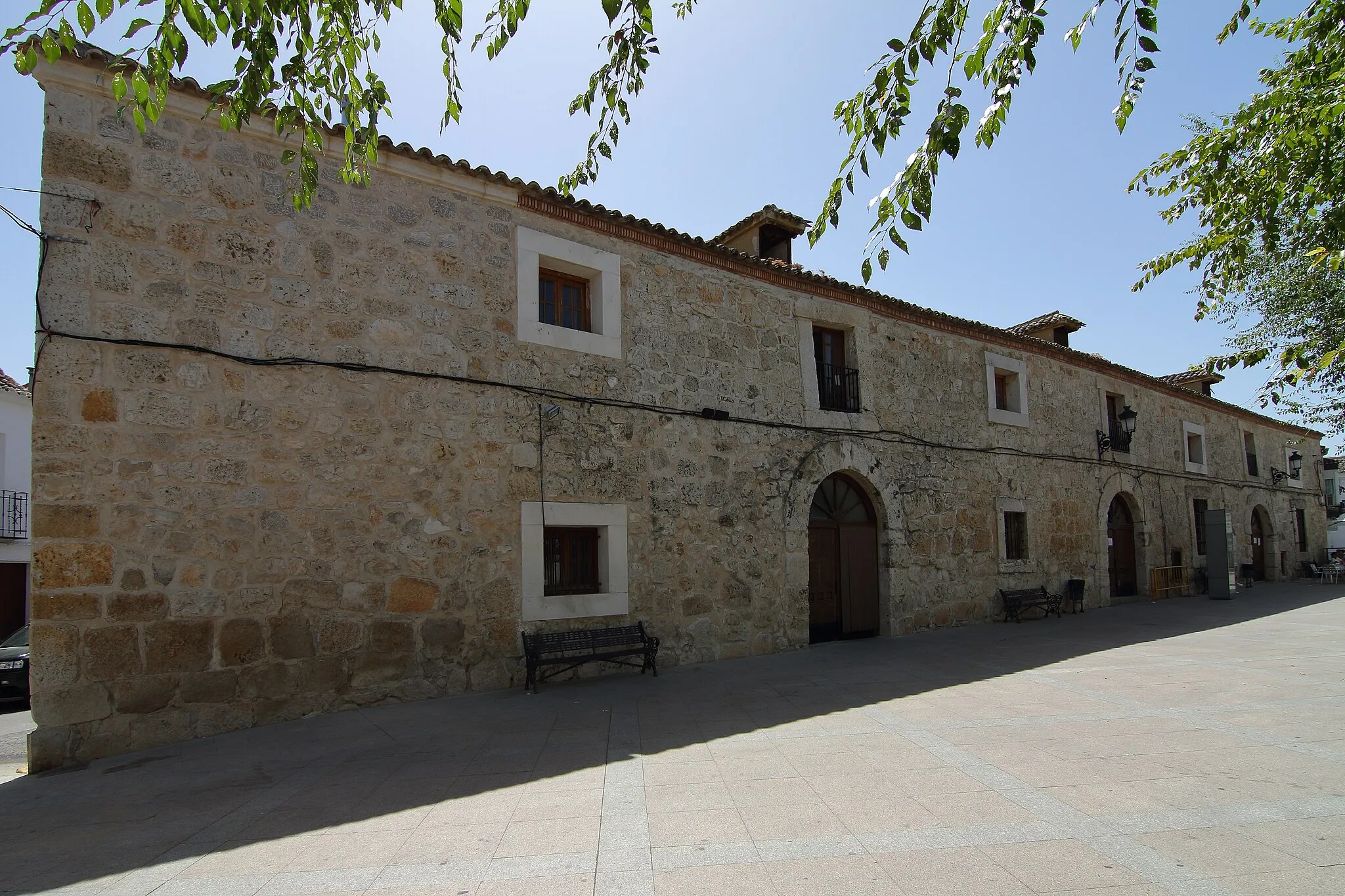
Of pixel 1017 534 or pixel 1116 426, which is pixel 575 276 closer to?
pixel 1017 534

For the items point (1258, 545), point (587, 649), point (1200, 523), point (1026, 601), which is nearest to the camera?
point (587, 649)

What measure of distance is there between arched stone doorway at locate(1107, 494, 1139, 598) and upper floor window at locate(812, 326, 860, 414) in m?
7.51

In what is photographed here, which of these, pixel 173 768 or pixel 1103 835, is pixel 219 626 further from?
pixel 1103 835

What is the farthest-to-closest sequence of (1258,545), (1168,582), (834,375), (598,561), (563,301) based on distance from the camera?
1. (1258,545)
2. (1168,582)
3. (834,375)
4. (563,301)
5. (598,561)

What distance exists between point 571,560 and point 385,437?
214cm

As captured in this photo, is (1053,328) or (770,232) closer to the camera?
(770,232)

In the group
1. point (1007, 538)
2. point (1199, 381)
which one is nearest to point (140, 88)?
point (1007, 538)

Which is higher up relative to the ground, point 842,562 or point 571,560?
point 571,560

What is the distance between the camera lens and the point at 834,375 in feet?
31.8

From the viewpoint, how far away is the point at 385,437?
19.7ft

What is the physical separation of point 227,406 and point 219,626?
5.22 ft

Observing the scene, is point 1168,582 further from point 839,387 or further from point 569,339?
point 569,339

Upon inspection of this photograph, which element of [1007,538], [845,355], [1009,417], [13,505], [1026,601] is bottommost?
[1026,601]

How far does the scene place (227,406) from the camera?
213 inches
